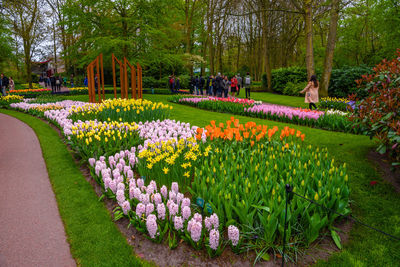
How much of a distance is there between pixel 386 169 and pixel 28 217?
5.68 m

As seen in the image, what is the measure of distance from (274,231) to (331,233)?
31.2 inches

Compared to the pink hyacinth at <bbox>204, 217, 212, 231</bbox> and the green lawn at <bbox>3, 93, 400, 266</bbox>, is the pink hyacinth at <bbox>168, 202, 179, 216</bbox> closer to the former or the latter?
the pink hyacinth at <bbox>204, 217, 212, 231</bbox>

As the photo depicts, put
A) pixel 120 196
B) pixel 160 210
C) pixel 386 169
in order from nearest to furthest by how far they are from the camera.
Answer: pixel 160 210 → pixel 120 196 → pixel 386 169

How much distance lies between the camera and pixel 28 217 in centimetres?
346

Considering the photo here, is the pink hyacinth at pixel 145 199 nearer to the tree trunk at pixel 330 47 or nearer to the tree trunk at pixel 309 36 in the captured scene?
the tree trunk at pixel 309 36

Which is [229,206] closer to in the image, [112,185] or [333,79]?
[112,185]

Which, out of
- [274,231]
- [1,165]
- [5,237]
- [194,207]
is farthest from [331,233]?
[1,165]

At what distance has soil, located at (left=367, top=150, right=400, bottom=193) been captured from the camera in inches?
165

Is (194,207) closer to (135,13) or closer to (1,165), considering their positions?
(1,165)

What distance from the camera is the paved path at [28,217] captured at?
275cm

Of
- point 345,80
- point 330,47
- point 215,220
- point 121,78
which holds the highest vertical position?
point 330,47

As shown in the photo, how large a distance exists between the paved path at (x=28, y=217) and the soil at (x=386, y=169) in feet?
14.8

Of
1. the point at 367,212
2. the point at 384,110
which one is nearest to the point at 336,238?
the point at 367,212

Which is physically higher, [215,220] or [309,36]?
[309,36]
